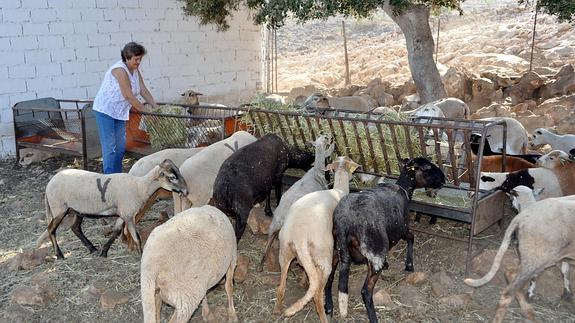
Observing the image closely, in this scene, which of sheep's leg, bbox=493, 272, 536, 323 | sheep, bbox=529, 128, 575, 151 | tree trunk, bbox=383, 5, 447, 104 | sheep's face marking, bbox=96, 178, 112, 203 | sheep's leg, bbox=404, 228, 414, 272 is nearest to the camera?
sheep's leg, bbox=493, 272, 536, 323

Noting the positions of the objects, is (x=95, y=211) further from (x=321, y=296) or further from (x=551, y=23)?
(x=551, y=23)

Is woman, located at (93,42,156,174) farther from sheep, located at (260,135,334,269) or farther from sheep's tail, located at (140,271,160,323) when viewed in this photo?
sheep's tail, located at (140,271,160,323)

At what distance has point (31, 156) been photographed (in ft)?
32.7

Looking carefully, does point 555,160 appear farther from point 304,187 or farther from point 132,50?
point 132,50

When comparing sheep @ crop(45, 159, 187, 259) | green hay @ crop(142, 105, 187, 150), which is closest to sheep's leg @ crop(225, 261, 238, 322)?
sheep @ crop(45, 159, 187, 259)

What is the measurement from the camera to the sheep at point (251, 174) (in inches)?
221

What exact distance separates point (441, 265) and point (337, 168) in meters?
1.50

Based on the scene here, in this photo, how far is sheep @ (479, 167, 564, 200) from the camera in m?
6.00

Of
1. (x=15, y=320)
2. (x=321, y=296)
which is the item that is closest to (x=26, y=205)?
(x=15, y=320)

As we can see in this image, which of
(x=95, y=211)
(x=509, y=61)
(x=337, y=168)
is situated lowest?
(x=95, y=211)

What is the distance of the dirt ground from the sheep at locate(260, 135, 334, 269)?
470mm

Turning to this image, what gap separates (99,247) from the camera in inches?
245

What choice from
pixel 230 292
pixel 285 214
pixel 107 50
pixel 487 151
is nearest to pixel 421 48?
pixel 487 151

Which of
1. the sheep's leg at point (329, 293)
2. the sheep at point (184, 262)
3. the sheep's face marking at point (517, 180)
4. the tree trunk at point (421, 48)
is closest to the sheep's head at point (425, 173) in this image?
the sheep's face marking at point (517, 180)
